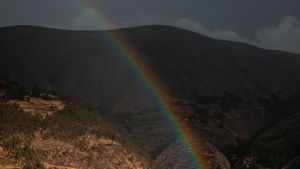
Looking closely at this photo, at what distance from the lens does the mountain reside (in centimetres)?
8406

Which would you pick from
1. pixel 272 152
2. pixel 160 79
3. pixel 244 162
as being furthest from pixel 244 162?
pixel 160 79

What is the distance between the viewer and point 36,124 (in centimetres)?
2192

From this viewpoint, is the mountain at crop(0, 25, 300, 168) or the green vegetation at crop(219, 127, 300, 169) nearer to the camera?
the green vegetation at crop(219, 127, 300, 169)

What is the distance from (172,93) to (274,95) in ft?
204

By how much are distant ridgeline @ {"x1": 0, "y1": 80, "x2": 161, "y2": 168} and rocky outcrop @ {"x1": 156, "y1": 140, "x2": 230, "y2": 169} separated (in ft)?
15.9

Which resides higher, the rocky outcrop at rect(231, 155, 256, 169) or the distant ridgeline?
the distant ridgeline

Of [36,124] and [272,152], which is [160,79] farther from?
[36,124]

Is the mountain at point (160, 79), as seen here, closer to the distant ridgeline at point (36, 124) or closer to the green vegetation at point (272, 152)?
the green vegetation at point (272, 152)

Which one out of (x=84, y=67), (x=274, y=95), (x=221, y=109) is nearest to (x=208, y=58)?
(x=274, y=95)

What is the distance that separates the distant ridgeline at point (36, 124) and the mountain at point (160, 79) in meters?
32.6

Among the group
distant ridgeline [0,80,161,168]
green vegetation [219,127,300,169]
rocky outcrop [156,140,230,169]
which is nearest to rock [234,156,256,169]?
green vegetation [219,127,300,169]

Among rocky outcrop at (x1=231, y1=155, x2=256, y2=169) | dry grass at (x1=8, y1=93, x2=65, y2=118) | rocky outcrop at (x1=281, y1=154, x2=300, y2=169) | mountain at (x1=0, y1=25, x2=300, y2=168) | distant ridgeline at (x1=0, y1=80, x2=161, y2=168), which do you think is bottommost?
rocky outcrop at (x1=231, y1=155, x2=256, y2=169)

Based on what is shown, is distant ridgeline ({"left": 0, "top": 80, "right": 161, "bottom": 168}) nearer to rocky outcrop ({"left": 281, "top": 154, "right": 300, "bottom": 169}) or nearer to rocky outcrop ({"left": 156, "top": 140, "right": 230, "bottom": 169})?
rocky outcrop ({"left": 156, "top": 140, "right": 230, "bottom": 169})

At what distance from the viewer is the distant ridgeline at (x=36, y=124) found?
56.9ft
